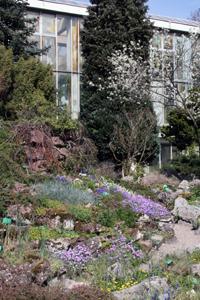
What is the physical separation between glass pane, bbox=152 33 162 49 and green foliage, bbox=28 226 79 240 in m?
14.0

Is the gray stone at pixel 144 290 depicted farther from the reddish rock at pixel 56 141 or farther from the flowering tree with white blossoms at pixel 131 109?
the flowering tree with white blossoms at pixel 131 109

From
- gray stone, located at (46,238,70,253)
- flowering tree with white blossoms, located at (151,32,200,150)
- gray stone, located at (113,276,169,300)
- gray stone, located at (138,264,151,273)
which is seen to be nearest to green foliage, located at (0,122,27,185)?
gray stone, located at (46,238,70,253)

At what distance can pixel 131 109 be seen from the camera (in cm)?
2192

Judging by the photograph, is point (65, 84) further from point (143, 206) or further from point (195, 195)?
point (143, 206)

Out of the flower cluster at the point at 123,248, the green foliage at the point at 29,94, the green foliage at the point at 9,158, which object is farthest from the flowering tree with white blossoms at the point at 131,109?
the flower cluster at the point at 123,248

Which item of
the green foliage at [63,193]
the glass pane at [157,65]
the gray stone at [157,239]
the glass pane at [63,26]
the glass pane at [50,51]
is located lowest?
the gray stone at [157,239]

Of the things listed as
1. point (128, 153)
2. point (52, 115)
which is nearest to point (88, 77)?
point (128, 153)

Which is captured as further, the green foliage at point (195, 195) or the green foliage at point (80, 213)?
the green foliage at point (195, 195)

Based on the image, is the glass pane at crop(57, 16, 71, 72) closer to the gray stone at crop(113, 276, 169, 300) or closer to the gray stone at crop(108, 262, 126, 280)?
the gray stone at crop(108, 262, 126, 280)

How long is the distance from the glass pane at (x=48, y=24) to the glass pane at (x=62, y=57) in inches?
27.8

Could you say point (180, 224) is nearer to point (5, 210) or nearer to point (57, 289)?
point (5, 210)

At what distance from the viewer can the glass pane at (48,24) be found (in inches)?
1017

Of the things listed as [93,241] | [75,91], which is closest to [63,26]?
[75,91]

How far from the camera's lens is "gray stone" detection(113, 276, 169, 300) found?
247 inches
